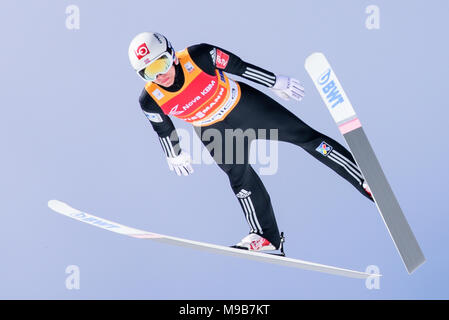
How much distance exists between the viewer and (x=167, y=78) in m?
3.81

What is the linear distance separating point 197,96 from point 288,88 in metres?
0.47

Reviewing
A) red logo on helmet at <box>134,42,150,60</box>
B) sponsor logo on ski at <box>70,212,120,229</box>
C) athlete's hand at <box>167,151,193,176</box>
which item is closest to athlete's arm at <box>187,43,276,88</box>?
red logo on helmet at <box>134,42,150,60</box>

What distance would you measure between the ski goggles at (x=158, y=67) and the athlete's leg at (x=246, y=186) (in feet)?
1.36

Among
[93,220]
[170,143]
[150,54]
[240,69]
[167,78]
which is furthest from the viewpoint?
[93,220]

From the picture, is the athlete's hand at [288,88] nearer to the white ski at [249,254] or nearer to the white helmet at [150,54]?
the white helmet at [150,54]

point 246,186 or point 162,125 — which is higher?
point 162,125

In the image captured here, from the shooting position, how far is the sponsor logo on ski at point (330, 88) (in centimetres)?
352

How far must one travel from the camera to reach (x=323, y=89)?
3545mm

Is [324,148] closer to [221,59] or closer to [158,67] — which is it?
[221,59]

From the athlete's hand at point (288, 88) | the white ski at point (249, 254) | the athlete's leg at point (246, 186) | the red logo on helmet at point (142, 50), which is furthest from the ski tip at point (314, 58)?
the white ski at point (249, 254)

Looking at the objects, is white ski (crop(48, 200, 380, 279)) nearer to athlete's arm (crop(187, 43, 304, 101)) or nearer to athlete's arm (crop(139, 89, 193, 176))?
Result: athlete's arm (crop(139, 89, 193, 176))

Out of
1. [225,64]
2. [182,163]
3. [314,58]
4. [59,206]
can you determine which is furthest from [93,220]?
[314,58]

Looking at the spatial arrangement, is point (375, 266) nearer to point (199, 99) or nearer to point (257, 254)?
point (257, 254)
